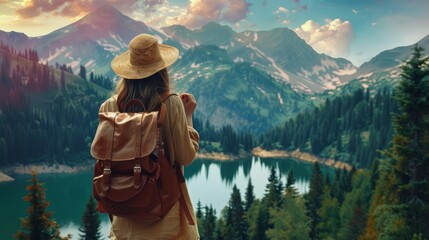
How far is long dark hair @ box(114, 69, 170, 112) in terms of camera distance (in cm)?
622

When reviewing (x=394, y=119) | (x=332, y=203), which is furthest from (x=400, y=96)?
(x=332, y=203)

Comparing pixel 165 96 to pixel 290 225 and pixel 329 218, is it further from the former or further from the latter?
pixel 329 218

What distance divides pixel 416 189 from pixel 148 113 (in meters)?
18.6

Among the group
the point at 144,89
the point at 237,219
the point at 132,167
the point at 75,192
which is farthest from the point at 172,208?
the point at 75,192

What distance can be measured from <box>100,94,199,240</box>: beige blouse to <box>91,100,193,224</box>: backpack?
0.81ft

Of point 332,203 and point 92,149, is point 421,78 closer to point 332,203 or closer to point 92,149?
point 92,149

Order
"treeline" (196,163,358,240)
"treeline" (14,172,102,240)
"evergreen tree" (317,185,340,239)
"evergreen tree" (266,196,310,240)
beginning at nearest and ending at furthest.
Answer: "treeline" (14,172,102,240), "evergreen tree" (266,196,310,240), "treeline" (196,163,358,240), "evergreen tree" (317,185,340,239)

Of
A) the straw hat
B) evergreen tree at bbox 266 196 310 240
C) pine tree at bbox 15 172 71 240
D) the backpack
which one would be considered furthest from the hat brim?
evergreen tree at bbox 266 196 310 240

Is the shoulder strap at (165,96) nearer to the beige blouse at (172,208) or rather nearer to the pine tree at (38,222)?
the beige blouse at (172,208)

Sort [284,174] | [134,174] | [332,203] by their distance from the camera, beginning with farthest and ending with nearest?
[284,174]
[332,203]
[134,174]

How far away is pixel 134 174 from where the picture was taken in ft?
18.2

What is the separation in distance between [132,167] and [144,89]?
45.0 inches

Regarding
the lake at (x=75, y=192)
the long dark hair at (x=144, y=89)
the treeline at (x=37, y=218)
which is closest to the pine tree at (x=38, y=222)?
the treeline at (x=37, y=218)

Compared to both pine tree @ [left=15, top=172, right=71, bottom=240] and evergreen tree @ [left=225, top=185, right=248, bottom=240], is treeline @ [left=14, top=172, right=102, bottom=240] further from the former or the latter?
evergreen tree @ [left=225, top=185, right=248, bottom=240]
